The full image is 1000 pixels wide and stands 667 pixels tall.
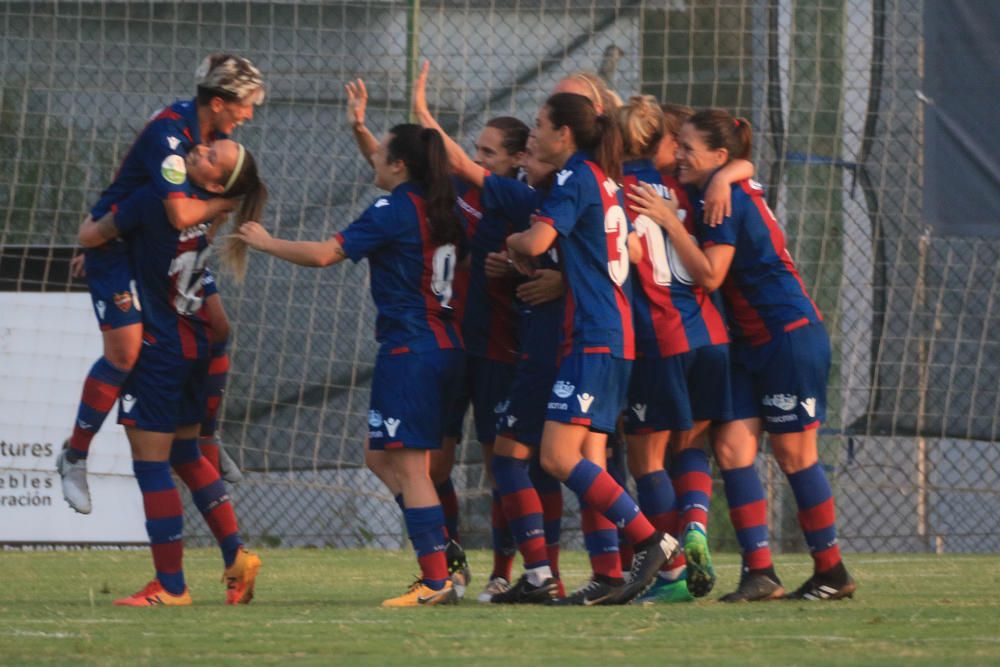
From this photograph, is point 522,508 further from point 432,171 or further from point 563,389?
point 432,171

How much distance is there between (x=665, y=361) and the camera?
20.5 feet

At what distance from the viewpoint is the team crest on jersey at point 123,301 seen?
6.22 meters

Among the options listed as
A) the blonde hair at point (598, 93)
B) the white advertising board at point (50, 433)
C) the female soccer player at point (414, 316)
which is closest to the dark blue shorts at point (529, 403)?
the female soccer player at point (414, 316)

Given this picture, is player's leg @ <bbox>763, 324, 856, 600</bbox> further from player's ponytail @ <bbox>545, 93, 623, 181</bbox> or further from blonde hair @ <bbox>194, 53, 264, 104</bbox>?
blonde hair @ <bbox>194, 53, 264, 104</bbox>

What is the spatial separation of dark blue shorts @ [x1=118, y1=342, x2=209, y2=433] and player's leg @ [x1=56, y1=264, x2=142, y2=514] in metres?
0.06

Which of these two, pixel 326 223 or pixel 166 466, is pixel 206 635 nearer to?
pixel 166 466

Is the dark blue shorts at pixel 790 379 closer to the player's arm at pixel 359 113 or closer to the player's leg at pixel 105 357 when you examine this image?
the player's arm at pixel 359 113

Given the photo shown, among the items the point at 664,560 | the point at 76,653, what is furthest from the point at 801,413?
the point at 76,653

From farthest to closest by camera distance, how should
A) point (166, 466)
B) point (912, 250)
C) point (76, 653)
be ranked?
point (912, 250) < point (166, 466) < point (76, 653)

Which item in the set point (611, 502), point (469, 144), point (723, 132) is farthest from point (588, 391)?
point (469, 144)

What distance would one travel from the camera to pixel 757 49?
10.5 meters

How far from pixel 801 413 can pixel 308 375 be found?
17.0ft

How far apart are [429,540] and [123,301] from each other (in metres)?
1.40

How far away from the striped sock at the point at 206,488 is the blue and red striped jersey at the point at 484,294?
1.08 m
